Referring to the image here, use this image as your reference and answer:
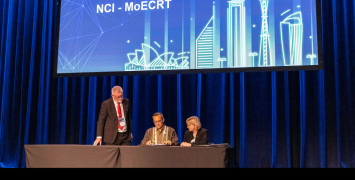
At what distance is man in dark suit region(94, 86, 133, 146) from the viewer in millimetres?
4074

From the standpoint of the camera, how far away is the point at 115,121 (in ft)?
13.4

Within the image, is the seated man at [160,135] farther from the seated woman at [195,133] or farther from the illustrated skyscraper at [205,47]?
the illustrated skyscraper at [205,47]

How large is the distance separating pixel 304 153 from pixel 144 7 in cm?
299

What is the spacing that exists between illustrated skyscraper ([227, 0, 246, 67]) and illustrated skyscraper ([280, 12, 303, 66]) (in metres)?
0.47

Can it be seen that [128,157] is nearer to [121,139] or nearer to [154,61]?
[121,139]

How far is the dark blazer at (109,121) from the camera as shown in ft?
13.4

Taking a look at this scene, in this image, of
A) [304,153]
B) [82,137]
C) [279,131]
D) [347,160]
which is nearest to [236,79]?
[279,131]

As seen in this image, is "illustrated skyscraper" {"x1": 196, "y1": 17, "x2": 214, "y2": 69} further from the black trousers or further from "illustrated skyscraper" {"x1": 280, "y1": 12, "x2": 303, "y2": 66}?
the black trousers

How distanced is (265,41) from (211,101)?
142cm

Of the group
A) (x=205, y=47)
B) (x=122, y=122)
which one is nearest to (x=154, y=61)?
(x=205, y=47)

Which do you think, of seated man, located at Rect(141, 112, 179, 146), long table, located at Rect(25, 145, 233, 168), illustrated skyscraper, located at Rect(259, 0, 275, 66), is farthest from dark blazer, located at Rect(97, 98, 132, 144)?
illustrated skyscraper, located at Rect(259, 0, 275, 66)

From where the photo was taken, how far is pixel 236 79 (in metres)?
5.22
